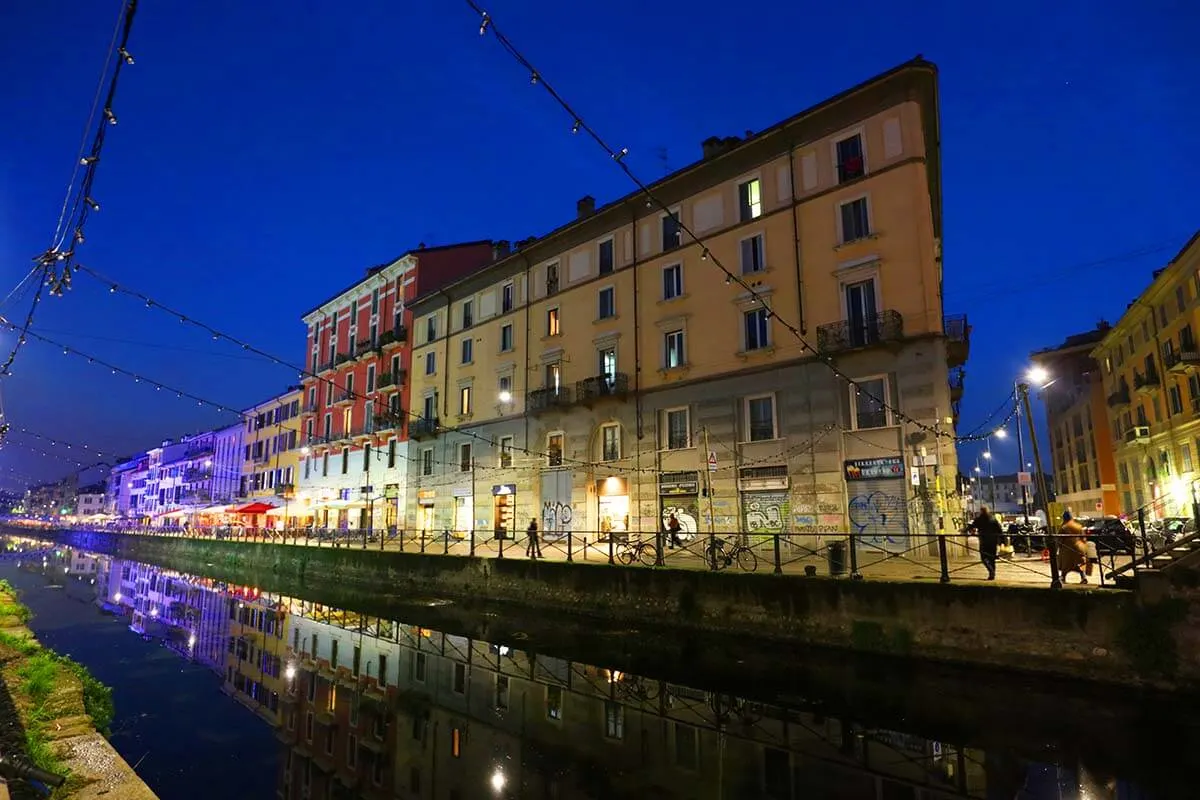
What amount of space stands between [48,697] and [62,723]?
137cm

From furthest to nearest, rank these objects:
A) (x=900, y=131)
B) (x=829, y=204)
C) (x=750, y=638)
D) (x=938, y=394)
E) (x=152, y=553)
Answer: (x=152, y=553)
(x=829, y=204)
(x=900, y=131)
(x=938, y=394)
(x=750, y=638)

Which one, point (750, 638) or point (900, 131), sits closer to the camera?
point (750, 638)

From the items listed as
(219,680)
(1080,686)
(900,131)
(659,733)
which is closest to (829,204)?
(900,131)

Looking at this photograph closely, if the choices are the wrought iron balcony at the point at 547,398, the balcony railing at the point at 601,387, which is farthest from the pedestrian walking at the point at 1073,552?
the wrought iron balcony at the point at 547,398

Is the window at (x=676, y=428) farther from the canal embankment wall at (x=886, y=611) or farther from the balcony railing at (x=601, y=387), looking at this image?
the canal embankment wall at (x=886, y=611)

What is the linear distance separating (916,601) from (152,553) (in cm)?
5724

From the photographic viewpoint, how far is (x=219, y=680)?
13.2 meters

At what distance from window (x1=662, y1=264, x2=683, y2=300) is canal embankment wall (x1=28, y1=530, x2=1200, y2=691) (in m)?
12.6

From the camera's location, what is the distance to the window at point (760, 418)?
73.8 ft

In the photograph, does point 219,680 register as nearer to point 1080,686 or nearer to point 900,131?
point 1080,686

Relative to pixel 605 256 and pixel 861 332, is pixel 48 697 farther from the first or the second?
pixel 605 256

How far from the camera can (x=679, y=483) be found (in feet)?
80.3

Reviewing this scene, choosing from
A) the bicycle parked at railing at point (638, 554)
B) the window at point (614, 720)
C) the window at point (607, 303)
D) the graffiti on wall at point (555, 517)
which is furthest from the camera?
the window at point (607, 303)

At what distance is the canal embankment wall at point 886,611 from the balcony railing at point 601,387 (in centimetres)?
903
